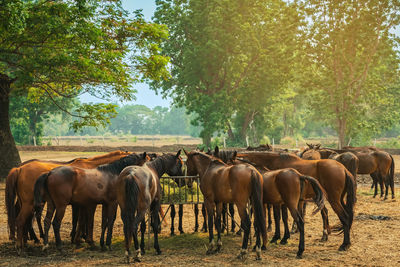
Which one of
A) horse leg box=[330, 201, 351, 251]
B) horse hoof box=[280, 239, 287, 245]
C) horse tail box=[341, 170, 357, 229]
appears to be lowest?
horse hoof box=[280, 239, 287, 245]

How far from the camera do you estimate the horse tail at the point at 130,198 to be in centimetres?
750

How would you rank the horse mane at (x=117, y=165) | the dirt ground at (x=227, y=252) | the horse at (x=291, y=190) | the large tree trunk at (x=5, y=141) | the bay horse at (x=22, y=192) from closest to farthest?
the dirt ground at (x=227, y=252)
the horse at (x=291, y=190)
the bay horse at (x=22, y=192)
the horse mane at (x=117, y=165)
the large tree trunk at (x=5, y=141)

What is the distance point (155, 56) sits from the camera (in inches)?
741

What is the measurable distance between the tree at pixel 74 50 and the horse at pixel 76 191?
24.0 feet

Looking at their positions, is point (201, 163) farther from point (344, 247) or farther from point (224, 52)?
point (224, 52)

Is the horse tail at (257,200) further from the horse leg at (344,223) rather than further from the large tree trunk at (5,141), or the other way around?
the large tree trunk at (5,141)

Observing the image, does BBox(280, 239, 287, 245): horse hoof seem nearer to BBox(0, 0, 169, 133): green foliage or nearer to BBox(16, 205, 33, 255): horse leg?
BBox(16, 205, 33, 255): horse leg

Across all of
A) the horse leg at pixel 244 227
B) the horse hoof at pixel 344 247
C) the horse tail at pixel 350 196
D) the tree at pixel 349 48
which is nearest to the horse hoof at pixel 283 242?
the horse hoof at pixel 344 247

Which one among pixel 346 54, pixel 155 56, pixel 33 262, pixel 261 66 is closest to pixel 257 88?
pixel 261 66

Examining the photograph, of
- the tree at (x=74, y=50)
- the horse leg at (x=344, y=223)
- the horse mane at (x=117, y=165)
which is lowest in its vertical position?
the horse leg at (x=344, y=223)

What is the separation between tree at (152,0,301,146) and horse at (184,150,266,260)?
26550 mm

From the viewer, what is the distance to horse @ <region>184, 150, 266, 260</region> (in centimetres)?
781

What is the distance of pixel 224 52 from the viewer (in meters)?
35.1

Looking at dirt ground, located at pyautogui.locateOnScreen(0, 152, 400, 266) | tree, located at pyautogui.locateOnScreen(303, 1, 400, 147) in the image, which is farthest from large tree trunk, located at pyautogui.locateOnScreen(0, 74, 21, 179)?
tree, located at pyautogui.locateOnScreen(303, 1, 400, 147)
